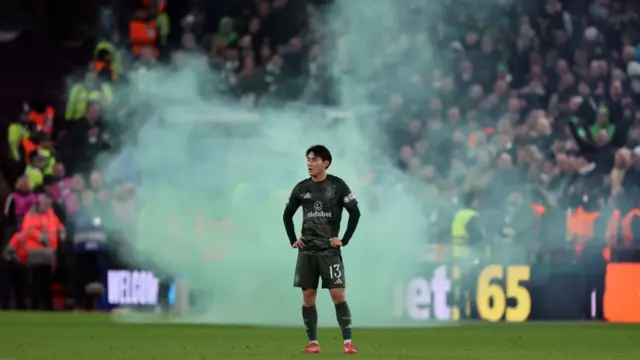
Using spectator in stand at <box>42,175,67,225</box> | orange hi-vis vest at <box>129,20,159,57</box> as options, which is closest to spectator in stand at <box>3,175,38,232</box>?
spectator in stand at <box>42,175,67,225</box>

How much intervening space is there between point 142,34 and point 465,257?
8986 mm

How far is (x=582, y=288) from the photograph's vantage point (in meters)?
21.0

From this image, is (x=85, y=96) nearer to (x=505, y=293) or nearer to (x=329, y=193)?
(x=505, y=293)

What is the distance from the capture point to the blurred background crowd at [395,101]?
23.0 meters

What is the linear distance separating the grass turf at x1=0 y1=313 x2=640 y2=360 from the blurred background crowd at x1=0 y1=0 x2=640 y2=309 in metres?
2.66

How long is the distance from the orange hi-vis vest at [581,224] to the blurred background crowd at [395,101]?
0.08 ft

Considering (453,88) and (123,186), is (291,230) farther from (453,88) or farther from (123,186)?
(453,88)

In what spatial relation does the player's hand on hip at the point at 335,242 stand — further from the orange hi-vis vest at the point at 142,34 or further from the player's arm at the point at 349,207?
the orange hi-vis vest at the point at 142,34

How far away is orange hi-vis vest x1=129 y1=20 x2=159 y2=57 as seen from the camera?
27.3m

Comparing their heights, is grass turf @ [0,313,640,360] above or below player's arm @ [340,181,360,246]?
below

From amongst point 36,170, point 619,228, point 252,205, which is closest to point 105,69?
point 36,170

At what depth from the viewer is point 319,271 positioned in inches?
545

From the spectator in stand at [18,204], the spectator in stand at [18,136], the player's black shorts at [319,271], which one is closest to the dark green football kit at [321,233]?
the player's black shorts at [319,271]

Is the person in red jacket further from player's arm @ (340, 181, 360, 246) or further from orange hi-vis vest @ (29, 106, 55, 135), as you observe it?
player's arm @ (340, 181, 360, 246)
